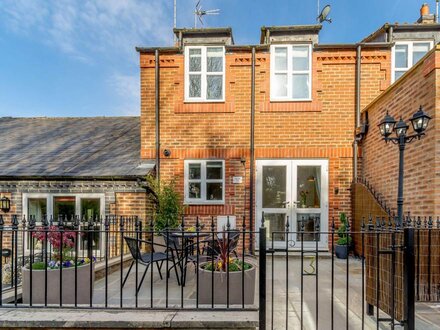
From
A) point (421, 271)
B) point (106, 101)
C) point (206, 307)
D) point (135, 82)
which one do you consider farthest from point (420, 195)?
point (106, 101)

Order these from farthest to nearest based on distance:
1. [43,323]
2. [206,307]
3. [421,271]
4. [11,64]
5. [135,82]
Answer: [11,64], [135,82], [421,271], [206,307], [43,323]

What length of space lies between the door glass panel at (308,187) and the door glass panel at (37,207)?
661cm

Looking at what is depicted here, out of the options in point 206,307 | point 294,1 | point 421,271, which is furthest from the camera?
point 294,1

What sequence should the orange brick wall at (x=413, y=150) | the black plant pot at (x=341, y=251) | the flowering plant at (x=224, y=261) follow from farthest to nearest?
1. the black plant pot at (x=341, y=251)
2. the orange brick wall at (x=413, y=150)
3. the flowering plant at (x=224, y=261)

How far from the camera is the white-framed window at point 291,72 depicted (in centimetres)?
767

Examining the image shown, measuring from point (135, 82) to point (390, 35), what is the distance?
6.95 metres

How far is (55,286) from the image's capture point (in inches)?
139

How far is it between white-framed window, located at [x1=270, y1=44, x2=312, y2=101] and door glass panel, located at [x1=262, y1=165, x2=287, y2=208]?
1879 millimetres

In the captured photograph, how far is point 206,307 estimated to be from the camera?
328 cm

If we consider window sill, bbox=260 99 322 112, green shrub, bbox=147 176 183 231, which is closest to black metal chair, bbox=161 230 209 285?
green shrub, bbox=147 176 183 231

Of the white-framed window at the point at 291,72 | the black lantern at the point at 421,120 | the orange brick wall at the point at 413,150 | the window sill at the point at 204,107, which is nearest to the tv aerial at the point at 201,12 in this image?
the white-framed window at the point at 291,72

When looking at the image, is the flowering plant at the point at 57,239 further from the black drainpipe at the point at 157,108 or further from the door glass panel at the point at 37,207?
the door glass panel at the point at 37,207

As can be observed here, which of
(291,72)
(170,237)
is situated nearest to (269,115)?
(291,72)

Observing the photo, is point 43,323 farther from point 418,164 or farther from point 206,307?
point 418,164
